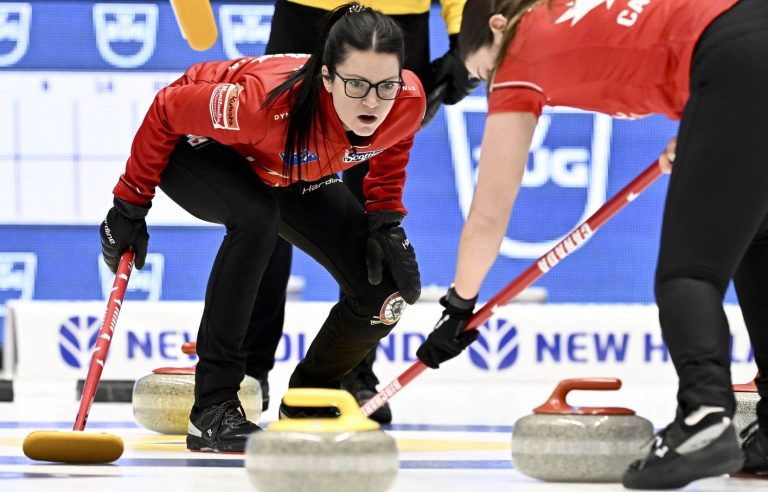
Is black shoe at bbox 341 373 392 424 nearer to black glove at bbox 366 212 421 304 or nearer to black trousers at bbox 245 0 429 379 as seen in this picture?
black trousers at bbox 245 0 429 379

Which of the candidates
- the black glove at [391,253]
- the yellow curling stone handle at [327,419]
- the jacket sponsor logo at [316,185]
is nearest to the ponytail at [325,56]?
the jacket sponsor logo at [316,185]

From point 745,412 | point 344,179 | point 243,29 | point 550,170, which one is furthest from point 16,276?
point 745,412

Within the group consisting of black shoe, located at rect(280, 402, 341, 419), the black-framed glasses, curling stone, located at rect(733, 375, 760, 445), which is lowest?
black shoe, located at rect(280, 402, 341, 419)

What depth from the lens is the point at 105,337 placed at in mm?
2975

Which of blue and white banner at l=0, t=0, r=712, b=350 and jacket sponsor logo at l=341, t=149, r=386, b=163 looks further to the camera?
blue and white banner at l=0, t=0, r=712, b=350

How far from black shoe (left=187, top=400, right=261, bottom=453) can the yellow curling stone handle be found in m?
0.74

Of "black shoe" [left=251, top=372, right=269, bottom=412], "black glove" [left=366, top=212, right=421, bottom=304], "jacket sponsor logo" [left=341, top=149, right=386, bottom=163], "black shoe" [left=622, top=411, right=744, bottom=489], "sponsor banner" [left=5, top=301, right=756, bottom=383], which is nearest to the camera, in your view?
"black shoe" [left=622, top=411, right=744, bottom=489]

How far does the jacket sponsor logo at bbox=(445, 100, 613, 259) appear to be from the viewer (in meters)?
6.00

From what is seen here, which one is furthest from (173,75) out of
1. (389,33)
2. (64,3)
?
(389,33)

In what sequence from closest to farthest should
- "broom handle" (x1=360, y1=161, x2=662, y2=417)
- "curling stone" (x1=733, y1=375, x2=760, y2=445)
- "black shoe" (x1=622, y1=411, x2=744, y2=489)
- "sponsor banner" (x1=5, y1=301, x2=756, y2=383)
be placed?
"black shoe" (x1=622, y1=411, x2=744, y2=489) → "broom handle" (x1=360, y1=161, x2=662, y2=417) → "curling stone" (x1=733, y1=375, x2=760, y2=445) → "sponsor banner" (x1=5, y1=301, x2=756, y2=383)

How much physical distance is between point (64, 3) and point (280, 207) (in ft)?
10.8

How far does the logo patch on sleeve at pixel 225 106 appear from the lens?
2822mm

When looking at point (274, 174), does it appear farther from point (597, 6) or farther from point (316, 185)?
point (597, 6)

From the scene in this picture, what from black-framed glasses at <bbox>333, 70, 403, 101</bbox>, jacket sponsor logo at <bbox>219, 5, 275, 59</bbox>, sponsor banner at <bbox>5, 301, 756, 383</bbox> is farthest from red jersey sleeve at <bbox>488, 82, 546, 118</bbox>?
jacket sponsor logo at <bbox>219, 5, 275, 59</bbox>
